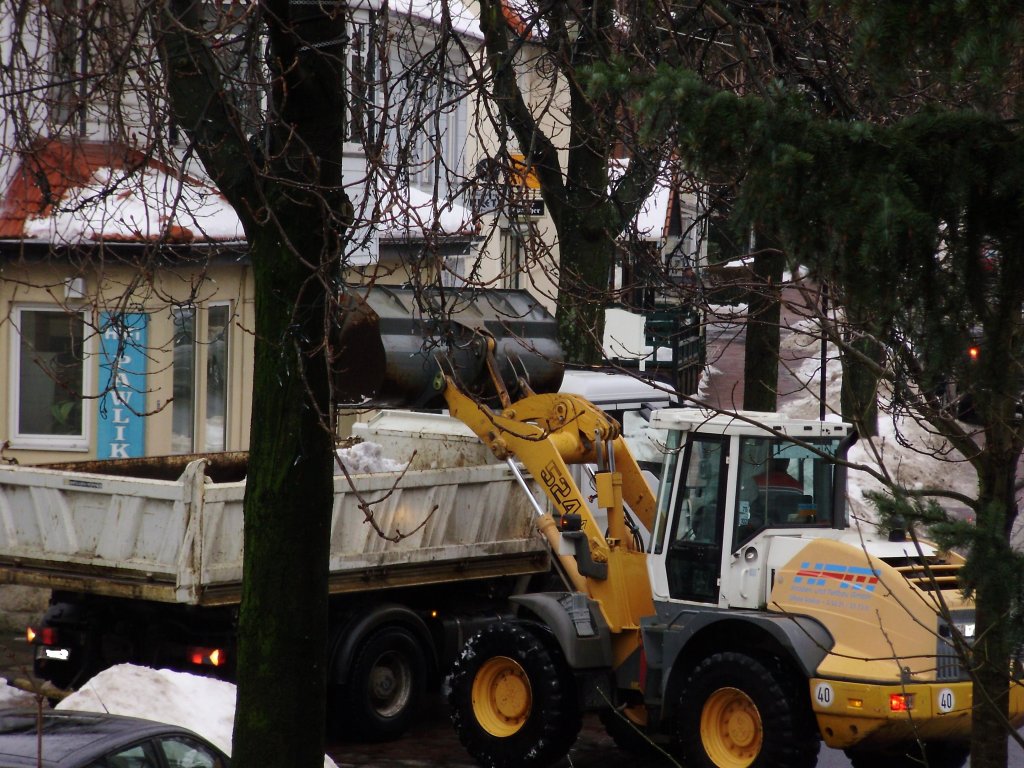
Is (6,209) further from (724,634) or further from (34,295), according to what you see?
(724,634)

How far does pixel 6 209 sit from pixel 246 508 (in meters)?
10.2

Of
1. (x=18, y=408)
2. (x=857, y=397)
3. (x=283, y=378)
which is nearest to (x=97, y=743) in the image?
(x=283, y=378)

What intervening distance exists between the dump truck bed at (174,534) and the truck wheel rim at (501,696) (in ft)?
4.03

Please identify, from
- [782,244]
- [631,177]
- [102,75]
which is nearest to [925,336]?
[782,244]

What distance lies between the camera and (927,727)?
8.89 metres

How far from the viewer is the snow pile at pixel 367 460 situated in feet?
41.1

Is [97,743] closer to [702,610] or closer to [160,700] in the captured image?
[160,700]

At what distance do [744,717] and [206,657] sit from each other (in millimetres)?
4049

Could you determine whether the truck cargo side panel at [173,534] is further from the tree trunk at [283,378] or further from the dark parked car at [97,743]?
the dark parked car at [97,743]

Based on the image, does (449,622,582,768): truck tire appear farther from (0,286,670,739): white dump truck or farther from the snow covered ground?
the snow covered ground

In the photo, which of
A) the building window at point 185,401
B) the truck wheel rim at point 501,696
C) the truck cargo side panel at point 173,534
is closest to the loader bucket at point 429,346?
the truck cargo side panel at point 173,534

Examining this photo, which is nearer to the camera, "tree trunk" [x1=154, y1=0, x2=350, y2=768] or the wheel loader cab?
"tree trunk" [x1=154, y1=0, x2=350, y2=768]

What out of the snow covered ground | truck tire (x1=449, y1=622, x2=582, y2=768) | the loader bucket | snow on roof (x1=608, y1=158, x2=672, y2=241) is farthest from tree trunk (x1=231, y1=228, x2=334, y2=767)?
truck tire (x1=449, y1=622, x2=582, y2=768)

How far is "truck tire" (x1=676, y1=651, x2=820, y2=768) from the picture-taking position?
9.15 meters
